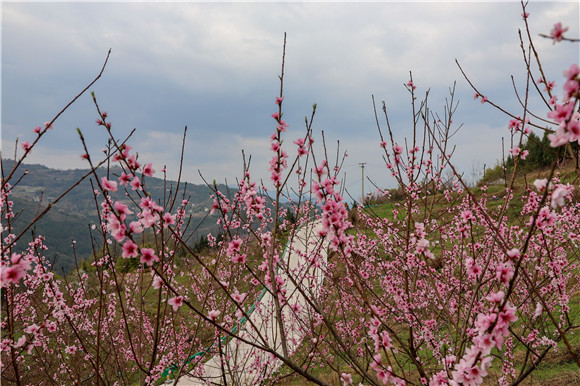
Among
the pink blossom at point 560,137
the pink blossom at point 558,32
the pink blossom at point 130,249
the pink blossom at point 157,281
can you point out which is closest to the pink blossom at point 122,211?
the pink blossom at point 130,249

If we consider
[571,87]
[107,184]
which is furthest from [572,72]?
[107,184]

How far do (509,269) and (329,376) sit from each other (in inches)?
274

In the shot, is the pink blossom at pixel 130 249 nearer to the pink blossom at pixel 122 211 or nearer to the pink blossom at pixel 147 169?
the pink blossom at pixel 122 211

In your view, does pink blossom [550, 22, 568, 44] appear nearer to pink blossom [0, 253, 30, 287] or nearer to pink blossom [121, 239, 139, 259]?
pink blossom [121, 239, 139, 259]

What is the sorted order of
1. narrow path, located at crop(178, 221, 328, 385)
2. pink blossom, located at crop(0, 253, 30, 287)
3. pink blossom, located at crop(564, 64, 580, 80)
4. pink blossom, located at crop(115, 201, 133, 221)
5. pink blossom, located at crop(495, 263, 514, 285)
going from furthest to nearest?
narrow path, located at crop(178, 221, 328, 385)
pink blossom, located at crop(495, 263, 514, 285)
pink blossom, located at crop(115, 201, 133, 221)
pink blossom, located at crop(0, 253, 30, 287)
pink blossom, located at crop(564, 64, 580, 80)

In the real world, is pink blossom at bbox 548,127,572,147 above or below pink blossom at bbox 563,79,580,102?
below

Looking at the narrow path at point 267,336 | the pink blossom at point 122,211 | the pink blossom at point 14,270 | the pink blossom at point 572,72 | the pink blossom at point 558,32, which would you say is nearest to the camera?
the pink blossom at point 572,72

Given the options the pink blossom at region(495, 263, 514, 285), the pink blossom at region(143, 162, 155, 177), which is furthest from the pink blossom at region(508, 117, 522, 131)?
the pink blossom at region(143, 162, 155, 177)

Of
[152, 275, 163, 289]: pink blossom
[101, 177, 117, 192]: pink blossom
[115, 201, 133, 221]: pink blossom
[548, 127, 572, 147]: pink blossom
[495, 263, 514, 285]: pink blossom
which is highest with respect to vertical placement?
[548, 127, 572, 147]: pink blossom

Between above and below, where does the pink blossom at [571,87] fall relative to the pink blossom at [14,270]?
above

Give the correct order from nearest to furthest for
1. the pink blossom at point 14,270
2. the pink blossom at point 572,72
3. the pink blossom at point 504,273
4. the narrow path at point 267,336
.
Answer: the pink blossom at point 572,72, the pink blossom at point 14,270, the pink blossom at point 504,273, the narrow path at point 267,336

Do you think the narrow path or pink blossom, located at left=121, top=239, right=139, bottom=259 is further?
the narrow path

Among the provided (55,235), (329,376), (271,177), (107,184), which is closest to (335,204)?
(271,177)

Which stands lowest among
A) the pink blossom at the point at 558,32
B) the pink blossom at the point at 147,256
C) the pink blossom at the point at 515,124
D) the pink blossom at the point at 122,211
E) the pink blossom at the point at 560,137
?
the pink blossom at the point at 147,256
